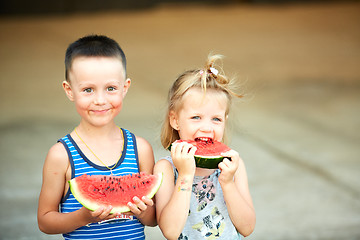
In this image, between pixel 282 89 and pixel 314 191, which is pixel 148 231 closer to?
pixel 314 191

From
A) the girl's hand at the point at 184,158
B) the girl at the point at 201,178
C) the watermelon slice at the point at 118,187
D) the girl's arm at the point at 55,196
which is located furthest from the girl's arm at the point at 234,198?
the girl's arm at the point at 55,196

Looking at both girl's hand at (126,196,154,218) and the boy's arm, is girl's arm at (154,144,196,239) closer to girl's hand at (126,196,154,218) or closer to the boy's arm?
the boy's arm

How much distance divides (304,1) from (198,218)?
15.4m

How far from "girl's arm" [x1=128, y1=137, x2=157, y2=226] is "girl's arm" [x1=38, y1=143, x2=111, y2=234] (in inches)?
12.2

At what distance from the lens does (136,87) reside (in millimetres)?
9570

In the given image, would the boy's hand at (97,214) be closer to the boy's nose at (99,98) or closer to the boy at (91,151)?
the boy at (91,151)

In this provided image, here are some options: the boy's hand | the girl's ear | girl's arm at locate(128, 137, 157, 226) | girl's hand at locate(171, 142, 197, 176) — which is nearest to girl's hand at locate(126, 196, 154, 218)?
girl's arm at locate(128, 137, 157, 226)

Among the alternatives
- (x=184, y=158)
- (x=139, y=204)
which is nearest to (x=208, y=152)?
(x=184, y=158)

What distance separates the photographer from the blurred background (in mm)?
5402

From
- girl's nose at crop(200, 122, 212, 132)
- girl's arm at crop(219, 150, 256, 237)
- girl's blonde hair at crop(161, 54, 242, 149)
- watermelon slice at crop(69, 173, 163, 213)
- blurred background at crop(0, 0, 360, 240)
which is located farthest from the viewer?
blurred background at crop(0, 0, 360, 240)

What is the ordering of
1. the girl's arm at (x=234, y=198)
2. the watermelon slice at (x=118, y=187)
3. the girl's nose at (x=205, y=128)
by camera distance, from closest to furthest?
1. the watermelon slice at (x=118, y=187)
2. the girl's arm at (x=234, y=198)
3. the girl's nose at (x=205, y=128)

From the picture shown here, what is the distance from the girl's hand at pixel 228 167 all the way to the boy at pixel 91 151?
43 centimetres

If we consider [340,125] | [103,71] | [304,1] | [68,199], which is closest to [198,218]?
[68,199]

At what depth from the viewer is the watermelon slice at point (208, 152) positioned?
2.98 metres
